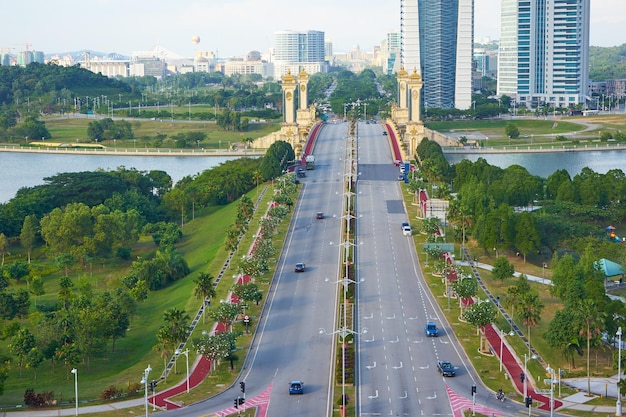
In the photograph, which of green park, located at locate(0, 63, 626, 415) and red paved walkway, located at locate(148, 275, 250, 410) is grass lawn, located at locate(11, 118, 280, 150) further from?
red paved walkway, located at locate(148, 275, 250, 410)

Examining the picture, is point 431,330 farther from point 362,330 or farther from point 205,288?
point 205,288

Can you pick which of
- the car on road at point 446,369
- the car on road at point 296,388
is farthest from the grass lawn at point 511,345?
the car on road at point 296,388

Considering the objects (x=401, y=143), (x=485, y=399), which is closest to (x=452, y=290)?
(x=485, y=399)

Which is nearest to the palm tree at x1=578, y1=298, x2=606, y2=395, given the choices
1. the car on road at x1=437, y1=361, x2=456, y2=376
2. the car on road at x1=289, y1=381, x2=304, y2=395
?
the car on road at x1=437, y1=361, x2=456, y2=376

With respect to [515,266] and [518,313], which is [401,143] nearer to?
[515,266]

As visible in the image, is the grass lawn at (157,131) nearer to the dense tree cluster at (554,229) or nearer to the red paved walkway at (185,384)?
the dense tree cluster at (554,229)
